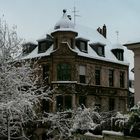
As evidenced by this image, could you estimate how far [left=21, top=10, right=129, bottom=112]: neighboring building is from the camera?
38188mm

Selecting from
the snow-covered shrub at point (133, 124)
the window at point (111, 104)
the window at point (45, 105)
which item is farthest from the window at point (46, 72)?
the snow-covered shrub at point (133, 124)

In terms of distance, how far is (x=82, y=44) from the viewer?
40.8 metres

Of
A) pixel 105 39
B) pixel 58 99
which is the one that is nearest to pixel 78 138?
pixel 58 99

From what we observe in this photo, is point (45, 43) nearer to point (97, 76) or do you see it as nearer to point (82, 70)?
point (82, 70)

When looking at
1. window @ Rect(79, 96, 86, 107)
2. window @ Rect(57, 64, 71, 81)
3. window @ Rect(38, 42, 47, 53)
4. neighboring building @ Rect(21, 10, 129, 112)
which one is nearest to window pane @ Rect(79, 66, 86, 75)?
neighboring building @ Rect(21, 10, 129, 112)

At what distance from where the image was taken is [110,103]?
42844 millimetres

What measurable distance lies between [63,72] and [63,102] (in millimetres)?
2788

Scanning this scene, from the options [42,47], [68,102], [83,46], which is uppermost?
[83,46]

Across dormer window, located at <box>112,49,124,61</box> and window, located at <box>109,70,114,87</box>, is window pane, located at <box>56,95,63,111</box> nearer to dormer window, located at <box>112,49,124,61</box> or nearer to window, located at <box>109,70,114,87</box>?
window, located at <box>109,70,114,87</box>

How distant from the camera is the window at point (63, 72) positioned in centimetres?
3828

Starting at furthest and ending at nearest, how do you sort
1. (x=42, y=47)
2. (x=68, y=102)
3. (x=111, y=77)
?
(x=111, y=77), (x=42, y=47), (x=68, y=102)

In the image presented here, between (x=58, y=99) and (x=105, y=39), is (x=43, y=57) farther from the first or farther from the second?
(x=105, y=39)

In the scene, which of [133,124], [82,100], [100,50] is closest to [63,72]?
[82,100]

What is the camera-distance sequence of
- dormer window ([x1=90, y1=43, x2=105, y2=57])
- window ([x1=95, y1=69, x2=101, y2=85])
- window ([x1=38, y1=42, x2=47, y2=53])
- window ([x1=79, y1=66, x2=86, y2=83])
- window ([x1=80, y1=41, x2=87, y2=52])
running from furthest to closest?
dormer window ([x1=90, y1=43, x2=105, y2=57])
window ([x1=95, y1=69, x2=101, y2=85])
window ([x1=38, y1=42, x2=47, y2=53])
window ([x1=80, y1=41, x2=87, y2=52])
window ([x1=79, y1=66, x2=86, y2=83])
